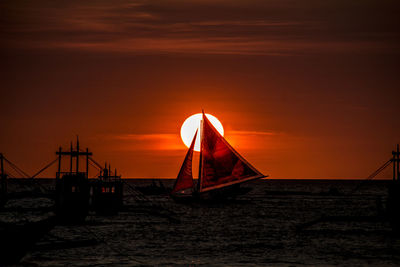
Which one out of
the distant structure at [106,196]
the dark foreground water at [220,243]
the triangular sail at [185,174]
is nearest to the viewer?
the dark foreground water at [220,243]

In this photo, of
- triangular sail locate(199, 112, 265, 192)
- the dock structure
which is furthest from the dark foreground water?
triangular sail locate(199, 112, 265, 192)

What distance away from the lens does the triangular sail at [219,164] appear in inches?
4181

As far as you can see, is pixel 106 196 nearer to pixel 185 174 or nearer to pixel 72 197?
pixel 72 197

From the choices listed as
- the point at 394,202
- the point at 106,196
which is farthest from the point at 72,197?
the point at 394,202

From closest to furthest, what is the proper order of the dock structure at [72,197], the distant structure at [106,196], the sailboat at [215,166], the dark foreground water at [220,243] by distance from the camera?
the dark foreground water at [220,243]
the dock structure at [72,197]
the distant structure at [106,196]
the sailboat at [215,166]

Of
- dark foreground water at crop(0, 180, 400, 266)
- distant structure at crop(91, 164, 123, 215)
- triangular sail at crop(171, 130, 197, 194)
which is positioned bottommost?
dark foreground water at crop(0, 180, 400, 266)

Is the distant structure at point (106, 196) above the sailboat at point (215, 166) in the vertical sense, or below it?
below

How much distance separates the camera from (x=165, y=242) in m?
61.7

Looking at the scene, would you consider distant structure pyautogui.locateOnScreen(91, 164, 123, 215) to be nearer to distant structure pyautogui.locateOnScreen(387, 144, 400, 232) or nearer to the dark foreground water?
the dark foreground water

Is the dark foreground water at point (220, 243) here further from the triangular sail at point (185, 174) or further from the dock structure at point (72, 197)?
the triangular sail at point (185, 174)

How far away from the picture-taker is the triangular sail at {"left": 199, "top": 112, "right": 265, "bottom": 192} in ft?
348

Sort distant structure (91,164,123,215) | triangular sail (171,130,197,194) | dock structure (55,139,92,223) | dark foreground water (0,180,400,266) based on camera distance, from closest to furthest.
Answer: dark foreground water (0,180,400,266) < dock structure (55,139,92,223) < distant structure (91,164,123,215) < triangular sail (171,130,197,194)

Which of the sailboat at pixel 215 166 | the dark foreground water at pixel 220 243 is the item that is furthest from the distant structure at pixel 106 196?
the sailboat at pixel 215 166

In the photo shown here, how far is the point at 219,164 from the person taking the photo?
10681 cm
